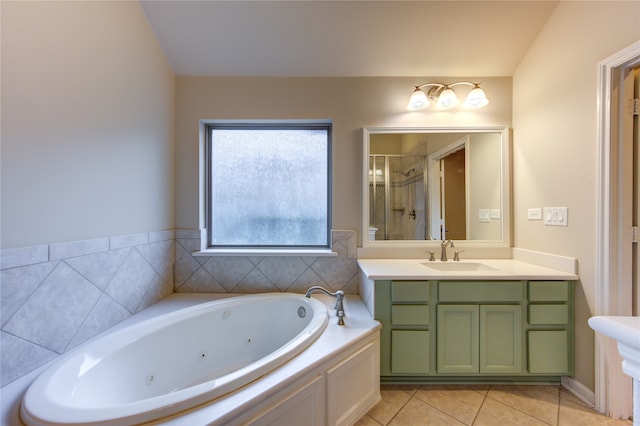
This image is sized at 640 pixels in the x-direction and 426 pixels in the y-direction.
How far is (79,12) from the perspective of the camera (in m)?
1.31

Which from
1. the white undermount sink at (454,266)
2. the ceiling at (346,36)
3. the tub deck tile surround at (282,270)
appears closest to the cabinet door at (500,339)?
the white undermount sink at (454,266)

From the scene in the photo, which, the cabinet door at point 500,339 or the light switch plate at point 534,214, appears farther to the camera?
the light switch plate at point 534,214

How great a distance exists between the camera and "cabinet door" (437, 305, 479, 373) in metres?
1.62

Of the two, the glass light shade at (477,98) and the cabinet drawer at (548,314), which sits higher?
the glass light shade at (477,98)

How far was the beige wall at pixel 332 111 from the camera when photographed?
2.17 m

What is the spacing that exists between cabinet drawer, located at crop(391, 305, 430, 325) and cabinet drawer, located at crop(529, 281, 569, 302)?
673 mm

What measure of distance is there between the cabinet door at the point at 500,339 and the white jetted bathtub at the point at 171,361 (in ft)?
3.38

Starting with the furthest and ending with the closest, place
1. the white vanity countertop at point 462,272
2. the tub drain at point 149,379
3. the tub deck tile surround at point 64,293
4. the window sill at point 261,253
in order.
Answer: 1. the window sill at point 261,253
2. the white vanity countertop at point 462,272
3. the tub drain at point 149,379
4. the tub deck tile surround at point 64,293

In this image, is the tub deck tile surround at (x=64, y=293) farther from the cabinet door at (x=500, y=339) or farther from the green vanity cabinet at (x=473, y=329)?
the cabinet door at (x=500, y=339)

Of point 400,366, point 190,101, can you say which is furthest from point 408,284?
point 190,101

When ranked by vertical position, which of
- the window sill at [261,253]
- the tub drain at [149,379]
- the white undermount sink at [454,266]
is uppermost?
the window sill at [261,253]

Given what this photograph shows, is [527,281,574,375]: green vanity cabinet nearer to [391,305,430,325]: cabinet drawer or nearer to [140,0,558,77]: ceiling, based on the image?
[391,305,430,325]: cabinet drawer

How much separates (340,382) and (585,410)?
1475 mm

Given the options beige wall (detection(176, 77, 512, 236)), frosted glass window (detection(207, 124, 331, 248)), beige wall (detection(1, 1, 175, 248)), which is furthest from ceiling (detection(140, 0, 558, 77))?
frosted glass window (detection(207, 124, 331, 248))
